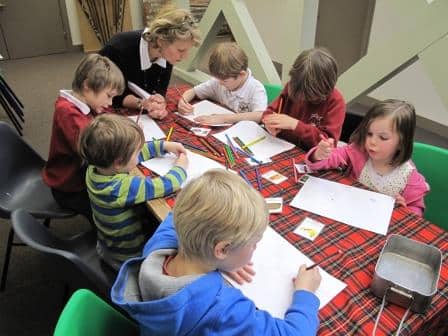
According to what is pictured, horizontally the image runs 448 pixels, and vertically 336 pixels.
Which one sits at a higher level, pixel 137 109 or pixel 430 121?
pixel 137 109

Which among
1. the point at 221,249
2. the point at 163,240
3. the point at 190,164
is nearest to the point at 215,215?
the point at 221,249

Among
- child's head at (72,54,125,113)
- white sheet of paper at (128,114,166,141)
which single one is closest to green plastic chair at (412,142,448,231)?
white sheet of paper at (128,114,166,141)

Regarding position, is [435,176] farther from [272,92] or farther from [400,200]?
[272,92]

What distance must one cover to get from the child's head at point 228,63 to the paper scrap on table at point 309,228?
1067 millimetres

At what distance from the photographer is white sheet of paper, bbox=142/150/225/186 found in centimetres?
148

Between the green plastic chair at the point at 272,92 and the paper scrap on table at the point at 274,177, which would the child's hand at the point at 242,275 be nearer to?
the paper scrap on table at the point at 274,177

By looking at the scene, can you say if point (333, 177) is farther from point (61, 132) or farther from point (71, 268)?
point (61, 132)

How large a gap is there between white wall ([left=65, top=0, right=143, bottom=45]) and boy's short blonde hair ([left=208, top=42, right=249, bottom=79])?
402cm

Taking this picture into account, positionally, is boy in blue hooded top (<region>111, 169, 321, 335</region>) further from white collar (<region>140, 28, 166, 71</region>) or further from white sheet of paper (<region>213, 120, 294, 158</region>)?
white collar (<region>140, 28, 166, 71</region>)

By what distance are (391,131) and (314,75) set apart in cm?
41

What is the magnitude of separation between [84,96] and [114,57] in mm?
450

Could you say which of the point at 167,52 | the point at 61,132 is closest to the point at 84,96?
the point at 61,132

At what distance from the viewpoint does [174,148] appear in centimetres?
159

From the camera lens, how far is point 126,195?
52.1 inches
